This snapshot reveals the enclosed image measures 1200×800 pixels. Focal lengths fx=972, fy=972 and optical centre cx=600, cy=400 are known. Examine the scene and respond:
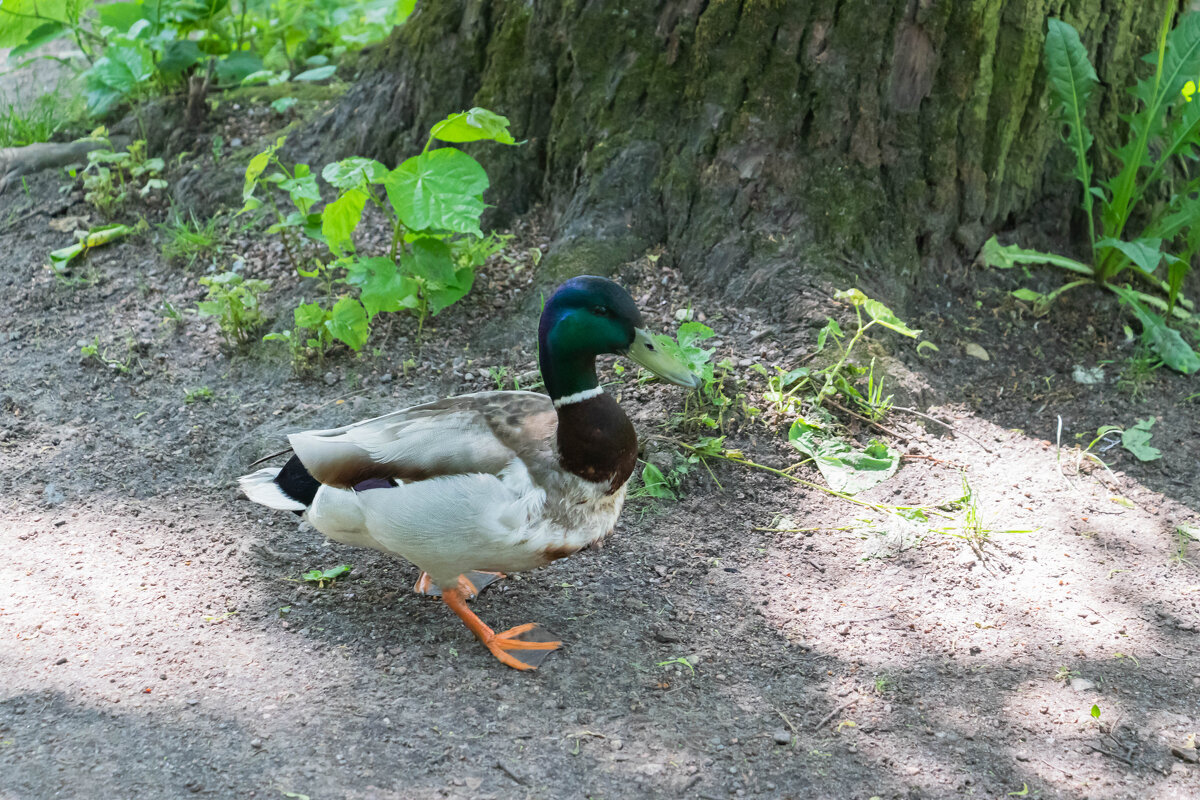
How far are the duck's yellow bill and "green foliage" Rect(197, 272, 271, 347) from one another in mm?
2263

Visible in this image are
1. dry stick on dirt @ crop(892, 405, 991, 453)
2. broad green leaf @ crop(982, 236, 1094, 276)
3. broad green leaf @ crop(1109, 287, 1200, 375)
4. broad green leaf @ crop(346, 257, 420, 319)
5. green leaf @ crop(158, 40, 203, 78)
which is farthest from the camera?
green leaf @ crop(158, 40, 203, 78)

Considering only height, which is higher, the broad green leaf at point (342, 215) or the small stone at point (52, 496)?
the broad green leaf at point (342, 215)

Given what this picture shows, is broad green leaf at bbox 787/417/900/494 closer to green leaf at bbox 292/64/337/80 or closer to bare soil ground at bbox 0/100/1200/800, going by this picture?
bare soil ground at bbox 0/100/1200/800

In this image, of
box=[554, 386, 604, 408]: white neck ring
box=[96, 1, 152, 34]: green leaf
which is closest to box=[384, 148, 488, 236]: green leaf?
box=[554, 386, 604, 408]: white neck ring

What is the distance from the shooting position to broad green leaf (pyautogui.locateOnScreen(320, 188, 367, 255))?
3928 mm

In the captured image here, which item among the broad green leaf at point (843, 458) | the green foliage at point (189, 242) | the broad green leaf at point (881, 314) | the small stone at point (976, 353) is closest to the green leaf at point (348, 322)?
the green foliage at point (189, 242)

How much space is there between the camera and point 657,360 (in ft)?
9.53

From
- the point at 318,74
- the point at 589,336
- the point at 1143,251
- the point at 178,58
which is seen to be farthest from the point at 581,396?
the point at 178,58

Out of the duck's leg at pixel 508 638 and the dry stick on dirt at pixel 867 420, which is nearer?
the duck's leg at pixel 508 638

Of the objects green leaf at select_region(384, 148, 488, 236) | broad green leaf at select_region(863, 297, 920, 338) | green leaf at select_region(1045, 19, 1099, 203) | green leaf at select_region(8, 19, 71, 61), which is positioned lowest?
broad green leaf at select_region(863, 297, 920, 338)

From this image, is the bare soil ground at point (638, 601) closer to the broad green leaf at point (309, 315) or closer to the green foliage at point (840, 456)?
the green foliage at point (840, 456)

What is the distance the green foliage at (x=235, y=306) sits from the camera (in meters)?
4.36

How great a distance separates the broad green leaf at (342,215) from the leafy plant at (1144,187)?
2835 mm

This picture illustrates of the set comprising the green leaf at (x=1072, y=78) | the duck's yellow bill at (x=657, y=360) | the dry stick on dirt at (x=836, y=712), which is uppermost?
the green leaf at (x=1072, y=78)
